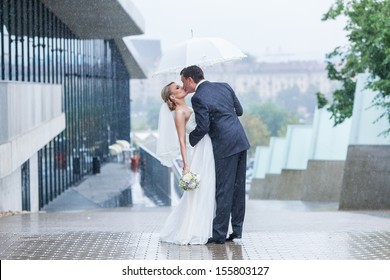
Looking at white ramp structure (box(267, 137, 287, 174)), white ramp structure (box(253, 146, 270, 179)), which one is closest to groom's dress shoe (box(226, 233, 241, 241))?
white ramp structure (box(267, 137, 287, 174))

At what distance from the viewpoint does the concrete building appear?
2227cm

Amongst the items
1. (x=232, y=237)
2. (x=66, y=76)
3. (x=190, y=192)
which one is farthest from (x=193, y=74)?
(x=66, y=76)

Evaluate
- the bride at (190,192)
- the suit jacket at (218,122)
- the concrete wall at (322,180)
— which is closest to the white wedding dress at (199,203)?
the bride at (190,192)

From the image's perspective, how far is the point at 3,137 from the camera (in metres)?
18.6

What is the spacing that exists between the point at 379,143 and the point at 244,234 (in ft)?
46.9

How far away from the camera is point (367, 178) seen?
26188 mm

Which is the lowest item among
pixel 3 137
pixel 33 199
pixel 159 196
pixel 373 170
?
pixel 159 196

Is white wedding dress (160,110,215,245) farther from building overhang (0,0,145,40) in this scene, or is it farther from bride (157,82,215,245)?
building overhang (0,0,145,40)

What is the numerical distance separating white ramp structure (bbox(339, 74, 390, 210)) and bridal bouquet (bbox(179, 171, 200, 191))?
572 inches

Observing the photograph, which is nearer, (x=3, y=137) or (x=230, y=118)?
(x=230, y=118)

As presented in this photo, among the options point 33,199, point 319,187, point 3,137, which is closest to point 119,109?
point 319,187

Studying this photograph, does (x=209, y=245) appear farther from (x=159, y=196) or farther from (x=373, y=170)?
(x=159, y=196)

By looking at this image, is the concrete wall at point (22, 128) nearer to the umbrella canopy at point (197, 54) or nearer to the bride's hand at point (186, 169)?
the umbrella canopy at point (197, 54)

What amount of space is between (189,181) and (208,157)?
357 mm
